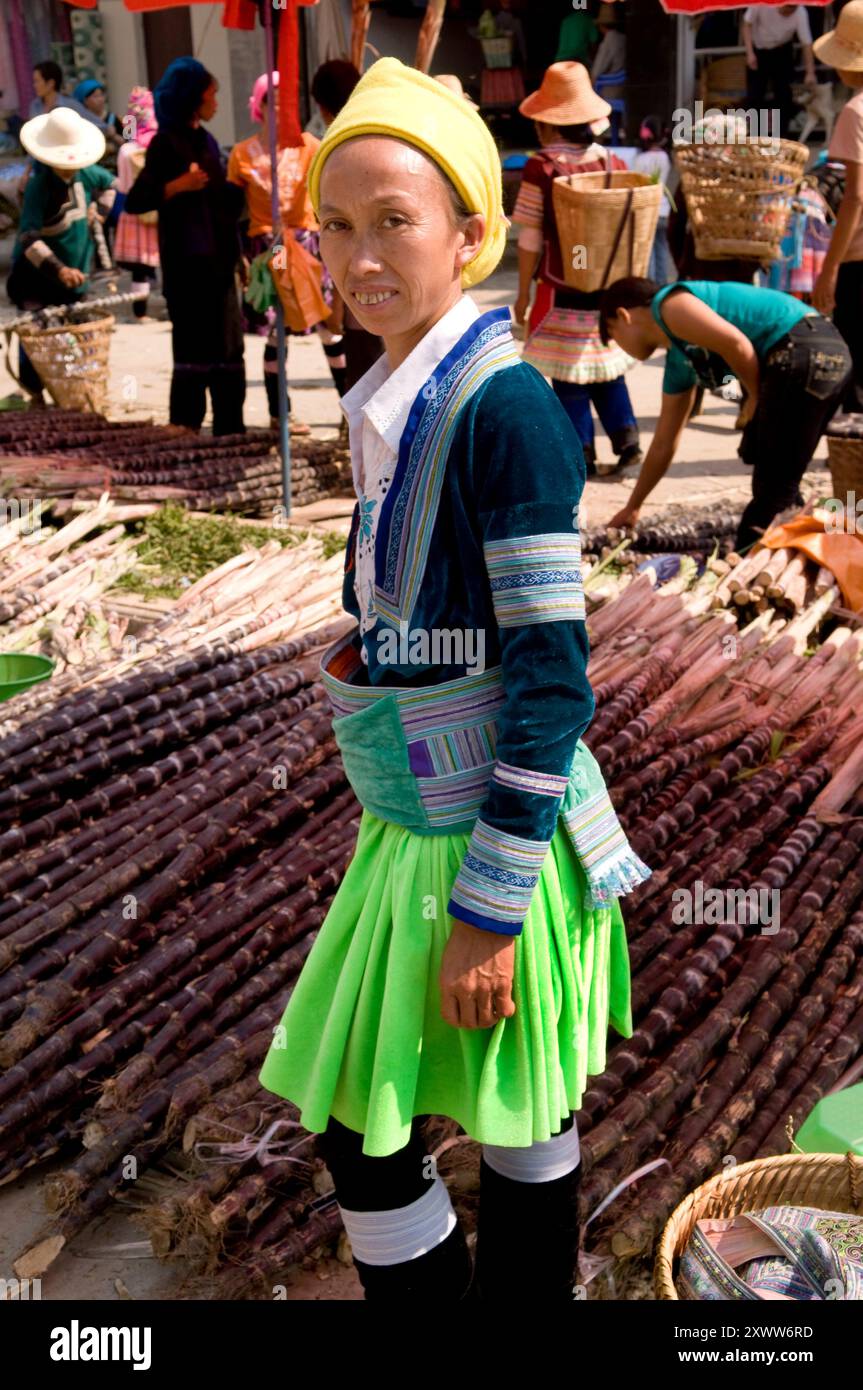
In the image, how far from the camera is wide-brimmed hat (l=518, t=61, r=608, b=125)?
23.0ft

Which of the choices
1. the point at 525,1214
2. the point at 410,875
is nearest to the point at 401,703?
the point at 410,875

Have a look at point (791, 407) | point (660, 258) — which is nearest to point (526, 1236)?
point (791, 407)

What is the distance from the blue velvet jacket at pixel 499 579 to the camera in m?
1.72

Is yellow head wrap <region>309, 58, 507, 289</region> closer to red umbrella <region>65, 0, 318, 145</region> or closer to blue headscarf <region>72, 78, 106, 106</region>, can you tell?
red umbrella <region>65, 0, 318, 145</region>

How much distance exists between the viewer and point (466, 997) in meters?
1.78

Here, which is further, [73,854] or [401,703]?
[73,854]

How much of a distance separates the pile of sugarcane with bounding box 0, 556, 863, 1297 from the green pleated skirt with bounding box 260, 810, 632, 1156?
0.73 meters

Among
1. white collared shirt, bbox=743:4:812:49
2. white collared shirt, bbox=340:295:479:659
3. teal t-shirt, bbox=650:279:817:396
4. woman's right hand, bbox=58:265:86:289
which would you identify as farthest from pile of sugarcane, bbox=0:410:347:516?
white collared shirt, bbox=743:4:812:49

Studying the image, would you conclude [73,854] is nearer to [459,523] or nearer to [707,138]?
[459,523]

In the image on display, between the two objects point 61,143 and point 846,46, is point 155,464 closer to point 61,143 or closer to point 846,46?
point 61,143

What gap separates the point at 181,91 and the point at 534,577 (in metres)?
6.47

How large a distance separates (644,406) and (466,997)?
8.09 meters

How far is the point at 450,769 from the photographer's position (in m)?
1.85
